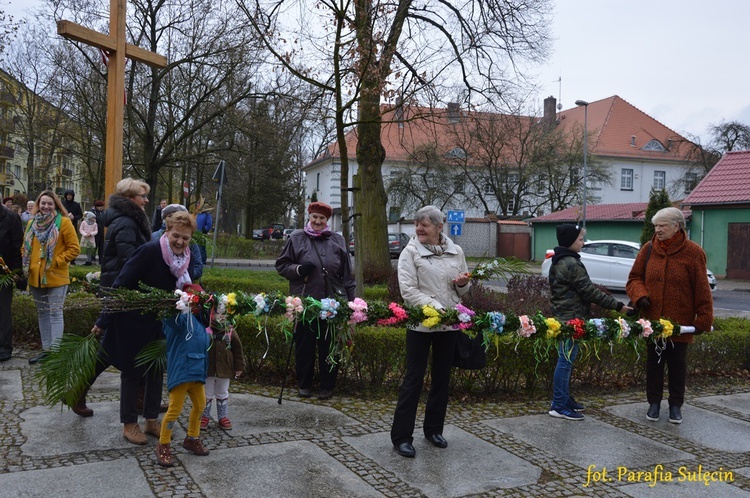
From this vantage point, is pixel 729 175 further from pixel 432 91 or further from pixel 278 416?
pixel 278 416

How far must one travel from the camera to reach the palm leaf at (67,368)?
15.0ft

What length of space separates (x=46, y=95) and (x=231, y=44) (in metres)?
8.56

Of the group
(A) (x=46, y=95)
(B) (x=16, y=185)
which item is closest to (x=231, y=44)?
(A) (x=46, y=95)

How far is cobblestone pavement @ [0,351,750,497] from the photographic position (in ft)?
13.5

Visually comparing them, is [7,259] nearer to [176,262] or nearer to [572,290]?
[176,262]

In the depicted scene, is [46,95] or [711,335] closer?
[711,335]

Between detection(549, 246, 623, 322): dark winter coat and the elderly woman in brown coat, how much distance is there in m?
0.40

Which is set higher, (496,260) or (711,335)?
(496,260)

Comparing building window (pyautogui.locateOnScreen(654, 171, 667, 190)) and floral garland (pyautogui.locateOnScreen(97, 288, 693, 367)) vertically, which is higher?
building window (pyautogui.locateOnScreen(654, 171, 667, 190))

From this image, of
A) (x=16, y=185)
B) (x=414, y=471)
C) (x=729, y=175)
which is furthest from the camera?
(x=16, y=185)

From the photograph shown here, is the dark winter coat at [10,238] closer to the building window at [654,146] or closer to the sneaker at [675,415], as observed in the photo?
the sneaker at [675,415]

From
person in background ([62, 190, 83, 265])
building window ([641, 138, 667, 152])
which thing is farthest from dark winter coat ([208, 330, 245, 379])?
building window ([641, 138, 667, 152])

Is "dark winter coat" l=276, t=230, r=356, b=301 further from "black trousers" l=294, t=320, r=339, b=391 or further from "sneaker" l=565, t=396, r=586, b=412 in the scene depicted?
"sneaker" l=565, t=396, r=586, b=412

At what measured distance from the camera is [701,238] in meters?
27.5
